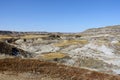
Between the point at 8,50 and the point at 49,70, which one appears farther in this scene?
the point at 8,50

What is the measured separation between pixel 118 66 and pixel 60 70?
45.0 meters

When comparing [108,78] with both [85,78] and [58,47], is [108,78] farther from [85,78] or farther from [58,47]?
[58,47]

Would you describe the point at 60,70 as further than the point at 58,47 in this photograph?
No

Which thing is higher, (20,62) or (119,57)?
(20,62)

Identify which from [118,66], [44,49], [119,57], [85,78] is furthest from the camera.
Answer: [44,49]

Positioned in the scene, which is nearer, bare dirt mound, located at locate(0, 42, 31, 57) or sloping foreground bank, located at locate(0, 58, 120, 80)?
sloping foreground bank, located at locate(0, 58, 120, 80)

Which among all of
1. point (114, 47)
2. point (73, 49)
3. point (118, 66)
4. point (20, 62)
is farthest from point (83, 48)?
point (20, 62)

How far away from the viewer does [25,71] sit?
34.4 m

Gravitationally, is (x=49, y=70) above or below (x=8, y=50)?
above

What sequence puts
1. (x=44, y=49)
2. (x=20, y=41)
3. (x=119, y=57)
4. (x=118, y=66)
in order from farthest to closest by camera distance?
(x=20, y=41), (x=44, y=49), (x=119, y=57), (x=118, y=66)

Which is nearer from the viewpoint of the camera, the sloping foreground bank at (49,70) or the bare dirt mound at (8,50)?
the sloping foreground bank at (49,70)

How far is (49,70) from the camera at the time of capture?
35.6m

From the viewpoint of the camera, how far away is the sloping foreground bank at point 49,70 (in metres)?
34.0

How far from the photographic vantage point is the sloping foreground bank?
34031 mm
